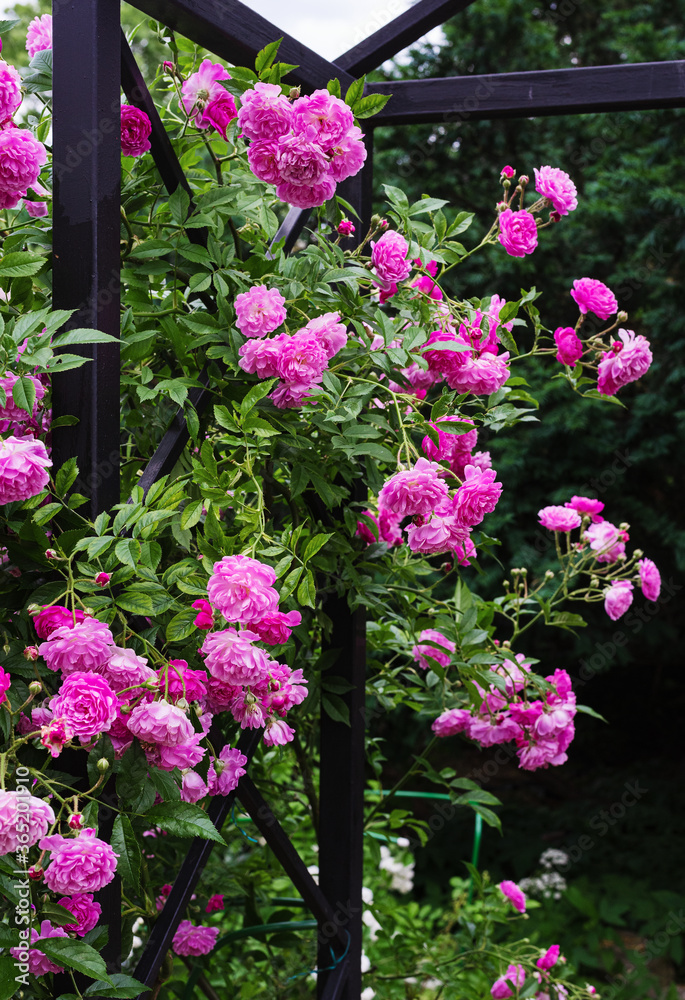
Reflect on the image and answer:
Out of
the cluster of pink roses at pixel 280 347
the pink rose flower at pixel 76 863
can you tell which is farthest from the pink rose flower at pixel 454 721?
the pink rose flower at pixel 76 863

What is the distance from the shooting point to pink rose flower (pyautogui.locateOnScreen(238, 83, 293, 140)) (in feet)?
3.29

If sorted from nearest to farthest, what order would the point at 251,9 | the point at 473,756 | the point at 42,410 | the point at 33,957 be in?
the point at 33,957 → the point at 42,410 → the point at 251,9 → the point at 473,756

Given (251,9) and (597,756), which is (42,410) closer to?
(251,9)

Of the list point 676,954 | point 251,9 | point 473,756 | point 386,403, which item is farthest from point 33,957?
point 473,756

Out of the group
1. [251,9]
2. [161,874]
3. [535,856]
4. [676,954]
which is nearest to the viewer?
[251,9]

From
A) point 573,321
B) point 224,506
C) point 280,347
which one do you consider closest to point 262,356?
point 280,347

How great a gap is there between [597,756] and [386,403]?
13.1 feet

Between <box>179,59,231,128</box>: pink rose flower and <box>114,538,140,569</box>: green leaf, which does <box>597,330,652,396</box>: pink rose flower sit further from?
<box>114,538,140,569</box>: green leaf

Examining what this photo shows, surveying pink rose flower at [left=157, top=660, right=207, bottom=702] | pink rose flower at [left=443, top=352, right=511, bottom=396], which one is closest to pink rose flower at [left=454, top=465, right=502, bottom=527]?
pink rose flower at [left=443, top=352, right=511, bottom=396]

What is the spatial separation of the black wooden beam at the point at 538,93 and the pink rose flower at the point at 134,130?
1.93ft

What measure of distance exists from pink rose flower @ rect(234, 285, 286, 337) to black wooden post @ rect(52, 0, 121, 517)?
162 mm

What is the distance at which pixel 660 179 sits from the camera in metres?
3.20

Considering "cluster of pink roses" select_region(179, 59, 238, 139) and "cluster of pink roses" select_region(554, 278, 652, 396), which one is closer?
"cluster of pink roses" select_region(179, 59, 238, 139)

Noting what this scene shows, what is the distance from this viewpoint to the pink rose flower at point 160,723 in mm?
830
